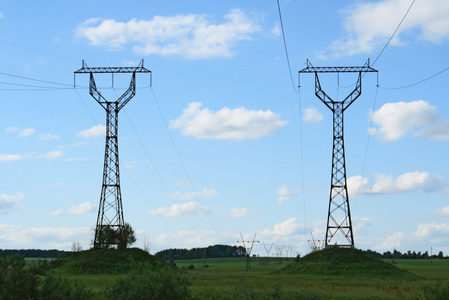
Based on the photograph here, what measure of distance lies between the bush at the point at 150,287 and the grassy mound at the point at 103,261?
156 ft

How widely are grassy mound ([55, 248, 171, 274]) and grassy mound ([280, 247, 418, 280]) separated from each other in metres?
22.1

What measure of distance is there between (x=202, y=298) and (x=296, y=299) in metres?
10.8

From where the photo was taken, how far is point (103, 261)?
298 ft

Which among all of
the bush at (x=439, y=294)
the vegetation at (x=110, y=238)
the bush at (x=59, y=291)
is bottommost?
the bush at (x=439, y=294)

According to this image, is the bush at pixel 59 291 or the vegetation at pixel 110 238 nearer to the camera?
the bush at pixel 59 291

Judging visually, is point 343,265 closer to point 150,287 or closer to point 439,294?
point 439,294

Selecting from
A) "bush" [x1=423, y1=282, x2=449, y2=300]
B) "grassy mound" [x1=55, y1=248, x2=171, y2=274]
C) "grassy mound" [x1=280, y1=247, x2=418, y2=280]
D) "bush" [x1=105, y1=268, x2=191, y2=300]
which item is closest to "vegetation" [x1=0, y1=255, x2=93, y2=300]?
"bush" [x1=105, y1=268, x2=191, y2=300]

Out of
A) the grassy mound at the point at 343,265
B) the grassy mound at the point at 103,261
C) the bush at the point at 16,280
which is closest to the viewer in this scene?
the bush at the point at 16,280

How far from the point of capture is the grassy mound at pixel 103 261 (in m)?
87.7

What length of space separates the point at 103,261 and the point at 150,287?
186 feet

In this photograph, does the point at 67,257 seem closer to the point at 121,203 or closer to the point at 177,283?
the point at 121,203

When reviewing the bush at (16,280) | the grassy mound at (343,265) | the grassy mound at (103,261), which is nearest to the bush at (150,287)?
the bush at (16,280)

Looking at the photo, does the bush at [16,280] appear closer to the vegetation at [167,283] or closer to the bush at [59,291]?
the vegetation at [167,283]

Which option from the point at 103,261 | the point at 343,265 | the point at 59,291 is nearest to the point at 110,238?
the point at 103,261
